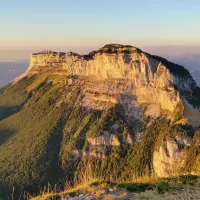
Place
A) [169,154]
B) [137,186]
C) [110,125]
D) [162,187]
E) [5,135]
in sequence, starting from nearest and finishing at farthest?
[162,187] → [137,186] → [169,154] → [110,125] → [5,135]

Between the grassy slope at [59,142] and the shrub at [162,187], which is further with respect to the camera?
the grassy slope at [59,142]

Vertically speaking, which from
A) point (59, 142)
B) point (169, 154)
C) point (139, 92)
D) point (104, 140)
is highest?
point (139, 92)

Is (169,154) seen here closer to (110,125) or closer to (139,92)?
(139,92)

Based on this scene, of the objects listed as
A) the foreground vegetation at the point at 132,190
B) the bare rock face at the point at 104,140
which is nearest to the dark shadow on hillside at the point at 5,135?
the bare rock face at the point at 104,140

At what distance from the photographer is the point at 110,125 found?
14438cm

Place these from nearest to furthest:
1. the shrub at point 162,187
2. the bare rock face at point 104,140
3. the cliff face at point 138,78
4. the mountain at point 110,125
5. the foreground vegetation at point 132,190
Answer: the foreground vegetation at point 132,190 < the shrub at point 162,187 < the mountain at point 110,125 < the cliff face at point 138,78 < the bare rock face at point 104,140

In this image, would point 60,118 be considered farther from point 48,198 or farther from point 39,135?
point 48,198

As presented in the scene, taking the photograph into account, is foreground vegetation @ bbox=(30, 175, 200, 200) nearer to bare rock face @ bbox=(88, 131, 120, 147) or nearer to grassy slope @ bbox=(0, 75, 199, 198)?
grassy slope @ bbox=(0, 75, 199, 198)

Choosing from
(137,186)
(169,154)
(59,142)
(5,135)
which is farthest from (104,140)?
(137,186)

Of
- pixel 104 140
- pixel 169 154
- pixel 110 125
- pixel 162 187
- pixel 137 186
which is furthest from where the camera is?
pixel 110 125

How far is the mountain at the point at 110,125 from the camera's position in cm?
11756

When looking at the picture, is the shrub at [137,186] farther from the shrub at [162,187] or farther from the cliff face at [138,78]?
the cliff face at [138,78]

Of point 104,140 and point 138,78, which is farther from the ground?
point 138,78

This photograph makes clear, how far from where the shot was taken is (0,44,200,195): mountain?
117562 mm
